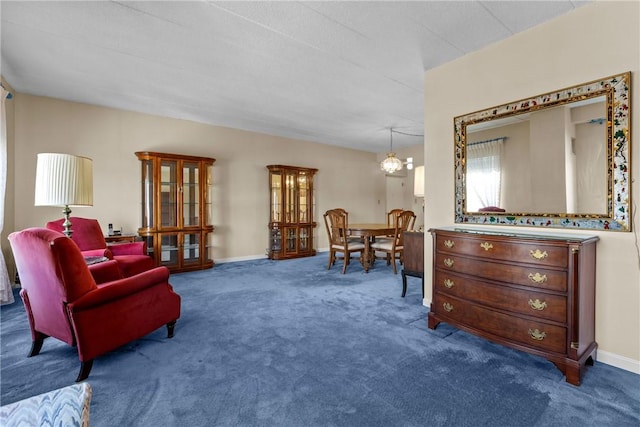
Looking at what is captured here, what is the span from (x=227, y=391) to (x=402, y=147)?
6.72 m

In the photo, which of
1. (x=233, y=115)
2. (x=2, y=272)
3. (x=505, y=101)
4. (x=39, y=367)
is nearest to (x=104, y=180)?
(x=2, y=272)

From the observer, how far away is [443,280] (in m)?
2.41

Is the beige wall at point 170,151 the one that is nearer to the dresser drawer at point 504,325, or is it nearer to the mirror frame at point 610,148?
the dresser drawer at point 504,325

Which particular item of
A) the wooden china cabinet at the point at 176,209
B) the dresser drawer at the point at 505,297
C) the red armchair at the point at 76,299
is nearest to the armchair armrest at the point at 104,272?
the red armchair at the point at 76,299

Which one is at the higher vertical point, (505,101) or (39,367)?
(505,101)

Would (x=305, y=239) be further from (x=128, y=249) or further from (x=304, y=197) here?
(x=128, y=249)

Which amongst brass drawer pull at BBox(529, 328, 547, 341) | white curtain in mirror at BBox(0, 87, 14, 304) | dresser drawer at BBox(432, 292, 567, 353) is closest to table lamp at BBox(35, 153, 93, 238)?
white curtain in mirror at BBox(0, 87, 14, 304)

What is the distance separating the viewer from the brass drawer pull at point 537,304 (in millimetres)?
1848

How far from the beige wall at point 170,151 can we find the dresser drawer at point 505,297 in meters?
4.20

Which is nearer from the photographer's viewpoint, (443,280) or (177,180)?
(443,280)

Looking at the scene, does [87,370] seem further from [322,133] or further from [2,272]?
[322,133]

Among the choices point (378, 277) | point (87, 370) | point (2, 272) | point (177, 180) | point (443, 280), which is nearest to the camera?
point (87, 370)

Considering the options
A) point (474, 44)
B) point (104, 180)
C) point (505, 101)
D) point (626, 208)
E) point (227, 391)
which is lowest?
point (227, 391)

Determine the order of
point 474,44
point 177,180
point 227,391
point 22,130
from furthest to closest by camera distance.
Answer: point 177,180, point 22,130, point 474,44, point 227,391
